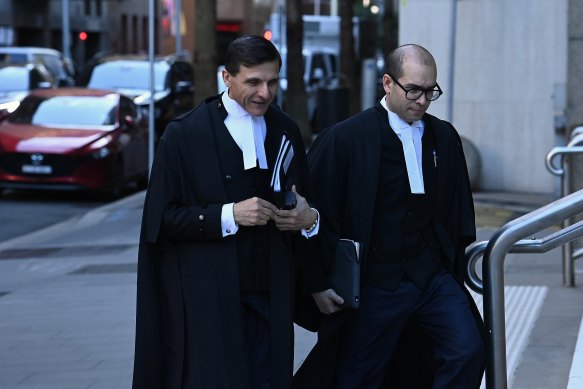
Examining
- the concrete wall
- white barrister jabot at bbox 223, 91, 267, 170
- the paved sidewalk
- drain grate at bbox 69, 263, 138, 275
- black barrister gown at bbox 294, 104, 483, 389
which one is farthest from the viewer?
the concrete wall

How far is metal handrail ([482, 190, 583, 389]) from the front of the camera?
14.8ft

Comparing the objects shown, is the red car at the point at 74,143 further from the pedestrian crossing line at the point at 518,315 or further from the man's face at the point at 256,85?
the man's face at the point at 256,85

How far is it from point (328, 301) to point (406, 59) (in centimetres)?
92

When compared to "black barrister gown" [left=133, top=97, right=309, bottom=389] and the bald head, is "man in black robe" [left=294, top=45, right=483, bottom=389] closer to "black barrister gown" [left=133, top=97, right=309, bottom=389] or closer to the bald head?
the bald head

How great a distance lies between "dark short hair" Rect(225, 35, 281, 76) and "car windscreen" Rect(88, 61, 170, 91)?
20011 mm

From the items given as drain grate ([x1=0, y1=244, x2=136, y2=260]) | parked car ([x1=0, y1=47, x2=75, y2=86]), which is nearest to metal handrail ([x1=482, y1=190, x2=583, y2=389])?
drain grate ([x1=0, y1=244, x2=136, y2=260])

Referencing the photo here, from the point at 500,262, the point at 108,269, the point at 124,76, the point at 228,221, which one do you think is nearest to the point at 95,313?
the point at 108,269

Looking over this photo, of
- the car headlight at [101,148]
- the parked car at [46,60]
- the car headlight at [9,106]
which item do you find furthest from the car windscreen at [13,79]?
the car headlight at [101,148]

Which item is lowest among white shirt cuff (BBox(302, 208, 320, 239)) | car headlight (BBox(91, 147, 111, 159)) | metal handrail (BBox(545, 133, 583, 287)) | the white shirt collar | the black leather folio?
car headlight (BBox(91, 147, 111, 159))

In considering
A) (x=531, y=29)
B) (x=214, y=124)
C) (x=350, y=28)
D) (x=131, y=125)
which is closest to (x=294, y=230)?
(x=214, y=124)

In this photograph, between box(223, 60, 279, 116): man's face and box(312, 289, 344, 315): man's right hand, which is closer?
box(223, 60, 279, 116): man's face

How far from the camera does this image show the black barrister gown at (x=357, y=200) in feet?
16.3

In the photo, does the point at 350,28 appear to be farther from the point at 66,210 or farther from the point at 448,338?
the point at 448,338

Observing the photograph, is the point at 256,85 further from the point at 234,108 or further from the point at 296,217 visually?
the point at 296,217
